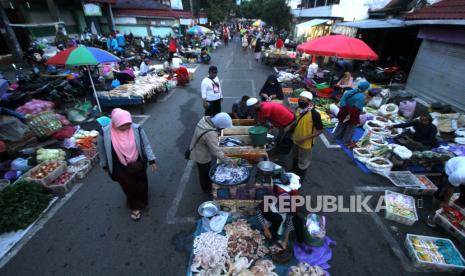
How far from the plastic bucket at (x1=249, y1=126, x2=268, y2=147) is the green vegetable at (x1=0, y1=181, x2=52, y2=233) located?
4.60 m

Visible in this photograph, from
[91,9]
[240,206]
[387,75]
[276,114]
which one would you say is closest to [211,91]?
[276,114]

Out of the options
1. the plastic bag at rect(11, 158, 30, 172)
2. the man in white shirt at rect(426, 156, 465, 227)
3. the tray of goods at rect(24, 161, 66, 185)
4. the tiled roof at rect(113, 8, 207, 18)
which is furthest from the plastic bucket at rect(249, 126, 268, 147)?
the tiled roof at rect(113, 8, 207, 18)

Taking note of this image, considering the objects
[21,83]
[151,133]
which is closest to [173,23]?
[21,83]

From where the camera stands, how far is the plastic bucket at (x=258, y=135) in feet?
16.6

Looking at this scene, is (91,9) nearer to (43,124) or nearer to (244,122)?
(43,124)

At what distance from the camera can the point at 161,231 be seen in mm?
4059

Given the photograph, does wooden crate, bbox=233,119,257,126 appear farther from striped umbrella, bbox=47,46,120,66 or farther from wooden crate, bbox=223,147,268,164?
striped umbrella, bbox=47,46,120,66

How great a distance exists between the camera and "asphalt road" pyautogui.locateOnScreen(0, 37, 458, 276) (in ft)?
11.5

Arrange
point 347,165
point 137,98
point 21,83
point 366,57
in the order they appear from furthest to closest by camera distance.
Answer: point 21,83, point 137,98, point 366,57, point 347,165

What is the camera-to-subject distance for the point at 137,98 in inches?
335

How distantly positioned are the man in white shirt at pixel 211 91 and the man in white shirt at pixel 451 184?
553cm

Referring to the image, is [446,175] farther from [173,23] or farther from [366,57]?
[173,23]

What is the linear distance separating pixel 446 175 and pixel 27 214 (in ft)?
25.9

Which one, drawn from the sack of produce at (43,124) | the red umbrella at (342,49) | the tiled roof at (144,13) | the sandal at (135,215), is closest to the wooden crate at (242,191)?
the sandal at (135,215)
